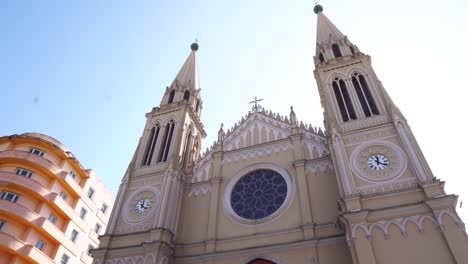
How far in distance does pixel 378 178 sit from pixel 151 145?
1683 centimetres

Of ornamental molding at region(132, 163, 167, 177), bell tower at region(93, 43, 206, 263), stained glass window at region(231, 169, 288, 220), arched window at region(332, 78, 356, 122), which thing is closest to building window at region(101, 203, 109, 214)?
bell tower at region(93, 43, 206, 263)

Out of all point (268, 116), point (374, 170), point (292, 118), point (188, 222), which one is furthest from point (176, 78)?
point (374, 170)

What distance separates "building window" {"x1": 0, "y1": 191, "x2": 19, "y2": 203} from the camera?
27484 mm

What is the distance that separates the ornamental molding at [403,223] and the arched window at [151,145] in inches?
630

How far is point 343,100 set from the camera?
886 inches

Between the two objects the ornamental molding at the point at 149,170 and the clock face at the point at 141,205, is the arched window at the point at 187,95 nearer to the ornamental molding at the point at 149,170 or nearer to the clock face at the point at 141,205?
the ornamental molding at the point at 149,170

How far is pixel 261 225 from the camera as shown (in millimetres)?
19141

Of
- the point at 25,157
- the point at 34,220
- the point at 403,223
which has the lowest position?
the point at 403,223

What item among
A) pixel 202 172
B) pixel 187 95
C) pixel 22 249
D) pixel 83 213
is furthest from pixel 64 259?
pixel 187 95

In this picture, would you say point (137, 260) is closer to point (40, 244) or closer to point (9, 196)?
point (40, 244)

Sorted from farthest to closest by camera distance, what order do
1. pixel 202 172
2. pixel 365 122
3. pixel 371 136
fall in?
pixel 202 172 < pixel 365 122 < pixel 371 136

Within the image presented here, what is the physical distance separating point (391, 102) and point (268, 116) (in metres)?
8.53

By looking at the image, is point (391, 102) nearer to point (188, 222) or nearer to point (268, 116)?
point (268, 116)

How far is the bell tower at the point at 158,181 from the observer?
1967cm
